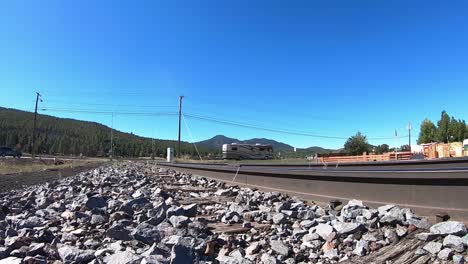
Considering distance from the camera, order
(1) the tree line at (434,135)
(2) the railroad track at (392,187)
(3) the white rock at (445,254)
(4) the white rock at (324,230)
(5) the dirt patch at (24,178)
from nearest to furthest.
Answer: (3) the white rock at (445,254), (2) the railroad track at (392,187), (4) the white rock at (324,230), (5) the dirt patch at (24,178), (1) the tree line at (434,135)

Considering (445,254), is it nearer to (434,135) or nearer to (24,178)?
(24,178)

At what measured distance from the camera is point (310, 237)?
17.1 feet

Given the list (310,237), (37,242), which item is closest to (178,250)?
(310,237)

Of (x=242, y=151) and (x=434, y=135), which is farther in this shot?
(x=434, y=135)

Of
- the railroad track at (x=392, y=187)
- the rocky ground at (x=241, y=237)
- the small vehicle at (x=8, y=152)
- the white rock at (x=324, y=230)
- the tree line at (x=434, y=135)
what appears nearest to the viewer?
the rocky ground at (x=241, y=237)

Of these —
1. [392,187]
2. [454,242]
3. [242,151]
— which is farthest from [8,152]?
[454,242]

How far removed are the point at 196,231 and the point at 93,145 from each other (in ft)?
567

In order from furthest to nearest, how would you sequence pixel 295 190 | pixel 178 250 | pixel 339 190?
pixel 295 190 → pixel 339 190 → pixel 178 250

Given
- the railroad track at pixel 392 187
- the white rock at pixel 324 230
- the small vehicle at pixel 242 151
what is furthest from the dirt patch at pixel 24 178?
the small vehicle at pixel 242 151

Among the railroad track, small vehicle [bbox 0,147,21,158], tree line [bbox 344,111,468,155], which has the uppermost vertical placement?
tree line [bbox 344,111,468,155]

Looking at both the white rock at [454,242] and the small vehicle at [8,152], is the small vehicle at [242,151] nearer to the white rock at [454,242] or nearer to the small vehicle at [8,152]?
the small vehicle at [8,152]

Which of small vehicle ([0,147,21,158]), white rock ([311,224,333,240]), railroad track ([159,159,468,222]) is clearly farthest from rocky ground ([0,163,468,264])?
small vehicle ([0,147,21,158])

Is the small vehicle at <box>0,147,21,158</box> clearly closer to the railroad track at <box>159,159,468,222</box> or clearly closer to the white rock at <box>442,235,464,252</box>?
the railroad track at <box>159,159,468,222</box>

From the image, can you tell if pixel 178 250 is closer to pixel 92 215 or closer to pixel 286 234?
pixel 286 234
